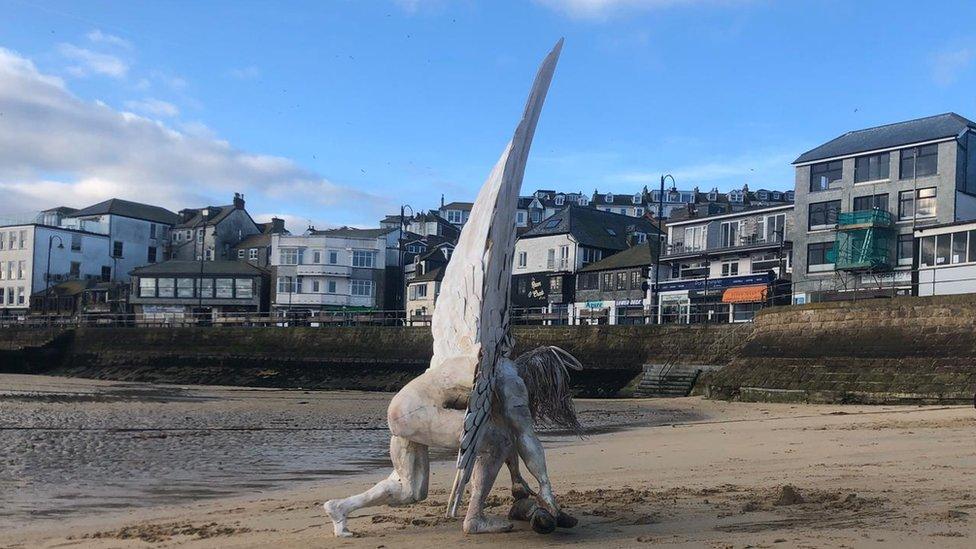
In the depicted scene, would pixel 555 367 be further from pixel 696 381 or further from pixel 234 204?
pixel 234 204

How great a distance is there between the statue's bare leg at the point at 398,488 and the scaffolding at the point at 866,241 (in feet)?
144

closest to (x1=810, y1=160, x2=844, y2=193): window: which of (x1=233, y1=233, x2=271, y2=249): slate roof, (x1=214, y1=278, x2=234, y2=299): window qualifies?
(x1=214, y1=278, x2=234, y2=299): window

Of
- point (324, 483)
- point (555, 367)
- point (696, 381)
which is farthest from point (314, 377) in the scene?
point (555, 367)

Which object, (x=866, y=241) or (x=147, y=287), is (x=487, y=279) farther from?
(x=147, y=287)

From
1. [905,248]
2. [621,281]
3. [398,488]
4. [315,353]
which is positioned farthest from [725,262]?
[398,488]

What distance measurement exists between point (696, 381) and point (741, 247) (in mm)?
27368

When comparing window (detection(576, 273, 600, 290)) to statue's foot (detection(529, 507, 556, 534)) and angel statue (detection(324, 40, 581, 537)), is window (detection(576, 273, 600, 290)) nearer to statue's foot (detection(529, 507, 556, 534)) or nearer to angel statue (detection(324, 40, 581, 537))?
angel statue (detection(324, 40, 581, 537))

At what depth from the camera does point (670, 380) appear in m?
35.6

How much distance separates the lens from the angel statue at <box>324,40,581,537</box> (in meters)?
6.66

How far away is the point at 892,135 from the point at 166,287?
6510 centimetres

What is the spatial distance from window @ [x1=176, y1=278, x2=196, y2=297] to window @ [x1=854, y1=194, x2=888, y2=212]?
60657 millimetres

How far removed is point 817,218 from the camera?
51.2m

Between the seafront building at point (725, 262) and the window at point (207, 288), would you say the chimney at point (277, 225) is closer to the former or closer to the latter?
the window at point (207, 288)

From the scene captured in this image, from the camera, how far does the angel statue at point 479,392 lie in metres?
6.66
